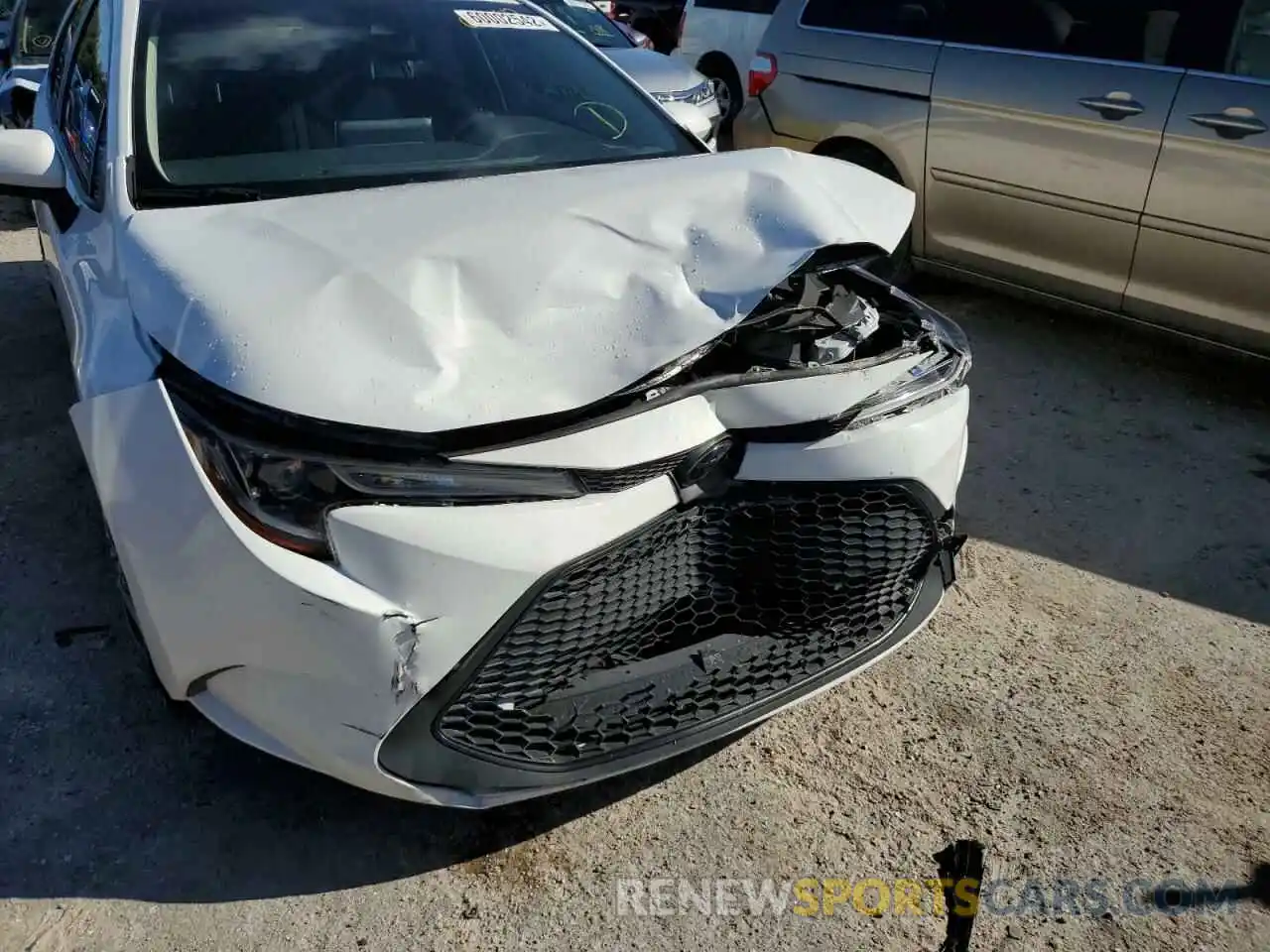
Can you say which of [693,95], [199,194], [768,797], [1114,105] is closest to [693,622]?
[768,797]

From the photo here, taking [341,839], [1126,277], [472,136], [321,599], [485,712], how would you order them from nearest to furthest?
[321,599] < [485,712] < [341,839] < [472,136] < [1126,277]

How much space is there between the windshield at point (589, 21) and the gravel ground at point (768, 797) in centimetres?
557

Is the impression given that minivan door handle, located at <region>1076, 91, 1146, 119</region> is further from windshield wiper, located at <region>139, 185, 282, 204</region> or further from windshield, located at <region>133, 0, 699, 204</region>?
windshield wiper, located at <region>139, 185, 282, 204</region>

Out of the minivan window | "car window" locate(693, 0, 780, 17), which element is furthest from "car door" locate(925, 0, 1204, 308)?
"car window" locate(693, 0, 780, 17)

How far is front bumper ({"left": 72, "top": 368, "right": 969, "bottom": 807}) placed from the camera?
1776 mm

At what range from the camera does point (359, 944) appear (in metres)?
2.01

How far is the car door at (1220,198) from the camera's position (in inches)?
152

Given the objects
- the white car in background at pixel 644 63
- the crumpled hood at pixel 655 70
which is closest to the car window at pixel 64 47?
the white car in background at pixel 644 63

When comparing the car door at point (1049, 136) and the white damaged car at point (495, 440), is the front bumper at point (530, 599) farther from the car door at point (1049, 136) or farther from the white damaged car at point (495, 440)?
the car door at point (1049, 136)

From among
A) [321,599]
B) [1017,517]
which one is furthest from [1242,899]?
[321,599]

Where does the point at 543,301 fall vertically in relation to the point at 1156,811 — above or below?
above

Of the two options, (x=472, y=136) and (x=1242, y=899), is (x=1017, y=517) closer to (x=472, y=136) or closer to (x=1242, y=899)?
(x=1242, y=899)

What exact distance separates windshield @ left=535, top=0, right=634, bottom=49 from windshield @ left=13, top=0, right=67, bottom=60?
11.4 feet

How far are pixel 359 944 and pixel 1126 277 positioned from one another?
388cm
